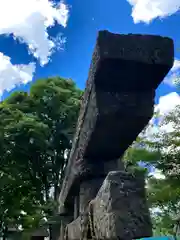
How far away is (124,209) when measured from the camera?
6.30 feet

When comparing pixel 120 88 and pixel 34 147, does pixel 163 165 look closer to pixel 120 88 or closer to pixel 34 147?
pixel 34 147

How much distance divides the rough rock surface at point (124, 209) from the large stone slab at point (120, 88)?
550mm

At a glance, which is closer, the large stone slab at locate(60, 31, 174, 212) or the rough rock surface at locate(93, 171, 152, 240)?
the rough rock surface at locate(93, 171, 152, 240)

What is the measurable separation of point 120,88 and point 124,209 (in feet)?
3.00

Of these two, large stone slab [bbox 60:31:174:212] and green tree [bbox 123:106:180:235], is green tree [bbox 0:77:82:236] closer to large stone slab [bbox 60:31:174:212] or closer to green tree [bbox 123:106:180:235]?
green tree [bbox 123:106:180:235]

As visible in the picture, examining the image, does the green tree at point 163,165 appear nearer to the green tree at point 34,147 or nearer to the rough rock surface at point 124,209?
the green tree at point 34,147

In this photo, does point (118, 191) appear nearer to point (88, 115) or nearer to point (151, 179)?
point (88, 115)

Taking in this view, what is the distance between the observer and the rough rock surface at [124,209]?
6.12 feet

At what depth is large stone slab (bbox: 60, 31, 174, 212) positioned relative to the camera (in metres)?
2.16

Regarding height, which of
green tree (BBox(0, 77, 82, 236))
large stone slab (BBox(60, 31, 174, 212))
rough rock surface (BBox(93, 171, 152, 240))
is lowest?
rough rock surface (BBox(93, 171, 152, 240))

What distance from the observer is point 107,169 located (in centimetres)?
290

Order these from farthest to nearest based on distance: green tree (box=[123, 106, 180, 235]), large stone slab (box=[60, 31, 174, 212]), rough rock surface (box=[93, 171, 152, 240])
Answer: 1. green tree (box=[123, 106, 180, 235])
2. large stone slab (box=[60, 31, 174, 212])
3. rough rock surface (box=[93, 171, 152, 240])

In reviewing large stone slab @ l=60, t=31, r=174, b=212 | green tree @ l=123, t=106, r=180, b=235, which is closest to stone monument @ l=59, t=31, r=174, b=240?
large stone slab @ l=60, t=31, r=174, b=212

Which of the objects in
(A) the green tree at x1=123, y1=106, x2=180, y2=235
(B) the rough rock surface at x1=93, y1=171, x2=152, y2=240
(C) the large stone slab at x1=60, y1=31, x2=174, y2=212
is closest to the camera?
(B) the rough rock surface at x1=93, y1=171, x2=152, y2=240
